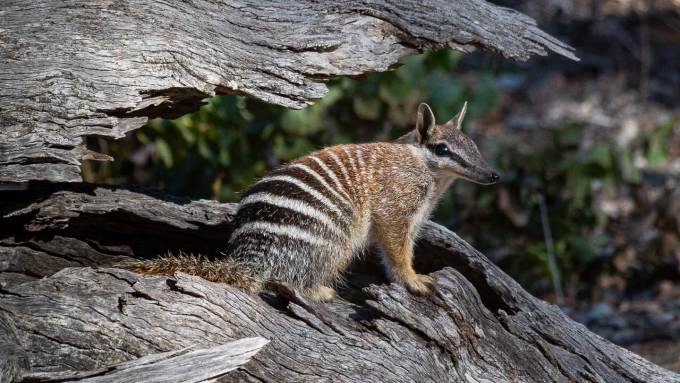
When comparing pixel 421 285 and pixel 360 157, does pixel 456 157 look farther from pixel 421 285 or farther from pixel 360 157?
pixel 421 285

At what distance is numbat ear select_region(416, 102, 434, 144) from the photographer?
5.23 m

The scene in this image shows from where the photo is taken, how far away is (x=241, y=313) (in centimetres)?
413

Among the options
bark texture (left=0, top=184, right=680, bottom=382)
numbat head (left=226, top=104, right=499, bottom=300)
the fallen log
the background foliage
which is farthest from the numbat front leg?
the background foliage

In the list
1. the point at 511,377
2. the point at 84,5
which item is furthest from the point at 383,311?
the point at 84,5

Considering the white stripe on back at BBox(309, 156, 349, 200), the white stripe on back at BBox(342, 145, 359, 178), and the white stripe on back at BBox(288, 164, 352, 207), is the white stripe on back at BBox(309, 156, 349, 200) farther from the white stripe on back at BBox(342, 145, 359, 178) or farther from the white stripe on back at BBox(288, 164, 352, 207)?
the white stripe on back at BBox(342, 145, 359, 178)

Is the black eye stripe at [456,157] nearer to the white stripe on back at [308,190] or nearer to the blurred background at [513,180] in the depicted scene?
the white stripe on back at [308,190]

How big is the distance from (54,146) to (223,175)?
349cm

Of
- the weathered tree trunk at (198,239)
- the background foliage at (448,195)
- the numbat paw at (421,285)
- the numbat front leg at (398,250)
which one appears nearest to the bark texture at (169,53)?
the weathered tree trunk at (198,239)

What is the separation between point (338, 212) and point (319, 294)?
1.48 feet

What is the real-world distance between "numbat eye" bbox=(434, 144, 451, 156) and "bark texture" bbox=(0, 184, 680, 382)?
0.44 metres

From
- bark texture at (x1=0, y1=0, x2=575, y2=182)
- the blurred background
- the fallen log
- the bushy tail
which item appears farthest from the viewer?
the blurred background

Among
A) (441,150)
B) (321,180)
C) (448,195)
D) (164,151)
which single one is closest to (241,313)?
(321,180)

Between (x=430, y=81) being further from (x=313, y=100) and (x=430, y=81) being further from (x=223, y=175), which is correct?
(x=313, y=100)

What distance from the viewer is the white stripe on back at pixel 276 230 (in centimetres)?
452
